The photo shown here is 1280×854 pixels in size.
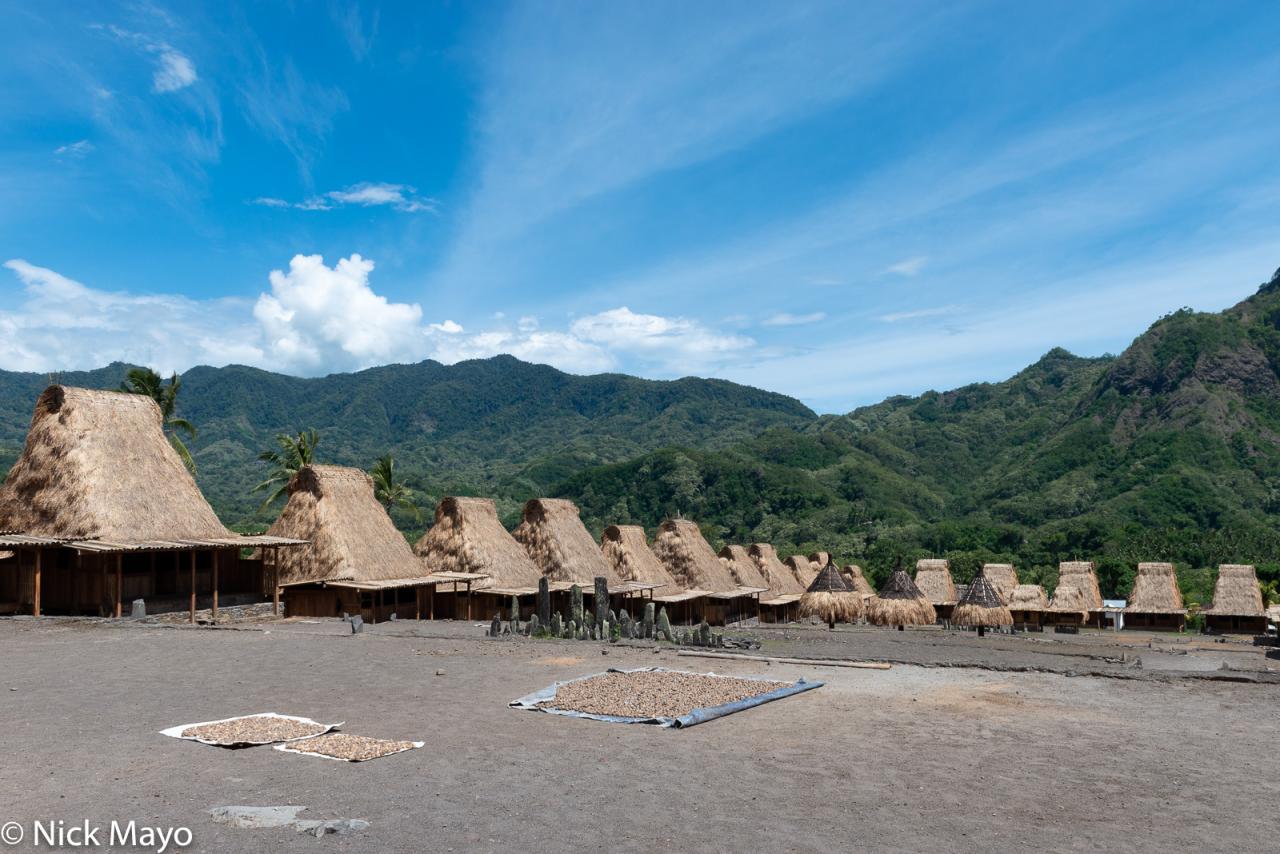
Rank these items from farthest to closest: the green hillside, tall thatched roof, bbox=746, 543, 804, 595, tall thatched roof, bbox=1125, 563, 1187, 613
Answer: the green hillside < tall thatched roof, bbox=746, 543, 804, 595 < tall thatched roof, bbox=1125, 563, 1187, 613

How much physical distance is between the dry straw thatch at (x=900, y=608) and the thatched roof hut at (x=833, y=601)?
702 millimetres

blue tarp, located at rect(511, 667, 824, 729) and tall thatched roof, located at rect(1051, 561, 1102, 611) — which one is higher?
blue tarp, located at rect(511, 667, 824, 729)

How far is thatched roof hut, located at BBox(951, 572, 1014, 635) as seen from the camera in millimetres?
36938

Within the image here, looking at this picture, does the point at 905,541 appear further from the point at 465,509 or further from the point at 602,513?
the point at 465,509

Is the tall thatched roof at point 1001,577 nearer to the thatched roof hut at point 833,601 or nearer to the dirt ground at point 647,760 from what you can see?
the thatched roof hut at point 833,601

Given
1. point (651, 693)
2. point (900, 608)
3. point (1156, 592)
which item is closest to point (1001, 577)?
point (1156, 592)

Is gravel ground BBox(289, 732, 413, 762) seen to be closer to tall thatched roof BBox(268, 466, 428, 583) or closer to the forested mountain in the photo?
tall thatched roof BBox(268, 466, 428, 583)

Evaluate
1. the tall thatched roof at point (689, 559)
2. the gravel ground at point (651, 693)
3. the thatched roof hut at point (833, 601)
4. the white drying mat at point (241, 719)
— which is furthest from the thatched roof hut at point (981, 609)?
the white drying mat at point (241, 719)

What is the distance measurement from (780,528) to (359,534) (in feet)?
250

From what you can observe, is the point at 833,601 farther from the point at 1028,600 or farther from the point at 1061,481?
the point at 1061,481

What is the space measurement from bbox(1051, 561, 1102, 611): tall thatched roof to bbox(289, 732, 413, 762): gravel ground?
44.0 meters

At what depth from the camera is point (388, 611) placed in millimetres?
28391

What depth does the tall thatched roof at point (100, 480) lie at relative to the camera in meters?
22.5

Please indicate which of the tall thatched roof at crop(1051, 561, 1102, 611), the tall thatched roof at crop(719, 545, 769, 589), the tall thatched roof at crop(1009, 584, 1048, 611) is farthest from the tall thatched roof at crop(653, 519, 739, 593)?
the tall thatched roof at crop(1051, 561, 1102, 611)
